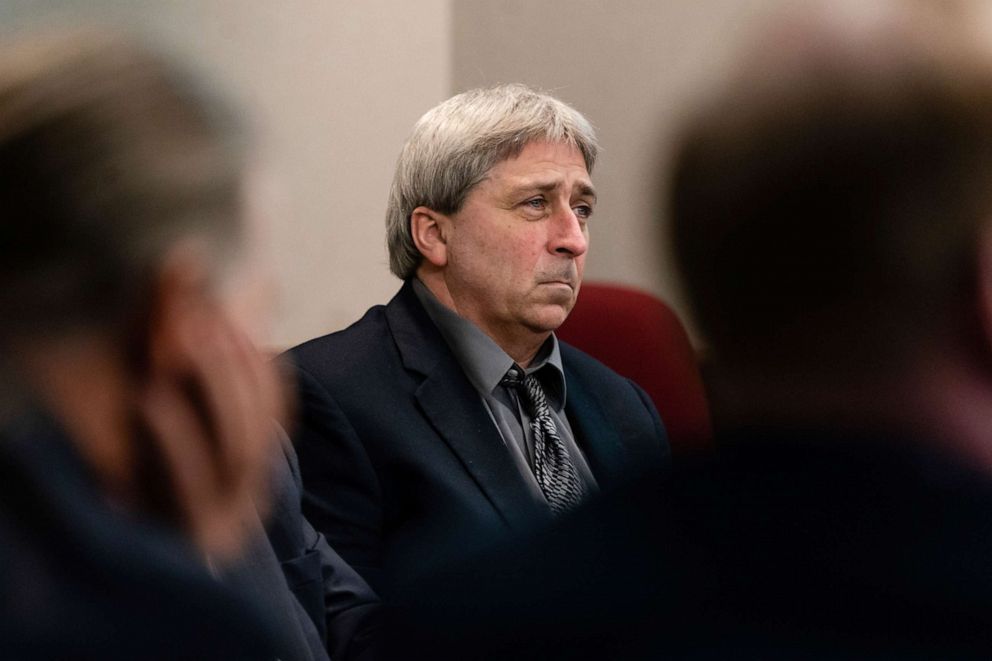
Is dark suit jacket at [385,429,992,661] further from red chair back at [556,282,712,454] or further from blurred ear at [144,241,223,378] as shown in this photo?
red chair back at [556,282,712,454]

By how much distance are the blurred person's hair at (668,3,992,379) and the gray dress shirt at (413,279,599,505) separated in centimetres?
134

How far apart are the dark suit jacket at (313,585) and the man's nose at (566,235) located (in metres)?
0.73

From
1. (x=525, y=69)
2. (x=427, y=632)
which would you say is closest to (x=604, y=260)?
(x=525, y=69)

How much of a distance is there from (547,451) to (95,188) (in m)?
1.42

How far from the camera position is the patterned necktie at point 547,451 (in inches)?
74.1

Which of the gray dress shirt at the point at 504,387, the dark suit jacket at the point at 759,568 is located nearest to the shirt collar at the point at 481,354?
the gray dress shirt at the point at 504,387

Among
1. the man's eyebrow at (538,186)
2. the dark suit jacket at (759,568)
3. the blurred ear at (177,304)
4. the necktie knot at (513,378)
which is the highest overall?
the blurred ear at (177,304)

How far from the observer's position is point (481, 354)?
1965 millimetres

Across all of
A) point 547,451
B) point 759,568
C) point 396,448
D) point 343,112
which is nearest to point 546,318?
point 547,451

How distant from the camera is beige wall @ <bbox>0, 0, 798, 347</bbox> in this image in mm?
2725

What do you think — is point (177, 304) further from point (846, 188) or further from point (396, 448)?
point (396, 448)

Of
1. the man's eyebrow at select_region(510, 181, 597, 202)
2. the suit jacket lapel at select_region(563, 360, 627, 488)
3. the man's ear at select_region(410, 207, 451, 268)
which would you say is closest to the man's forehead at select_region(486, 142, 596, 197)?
the man's eyebrow at select_region(510, 181, 597, 202)

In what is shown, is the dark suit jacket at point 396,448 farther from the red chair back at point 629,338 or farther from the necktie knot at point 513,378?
the red chair back at point 629,338

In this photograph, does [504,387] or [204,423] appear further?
[504,387]
